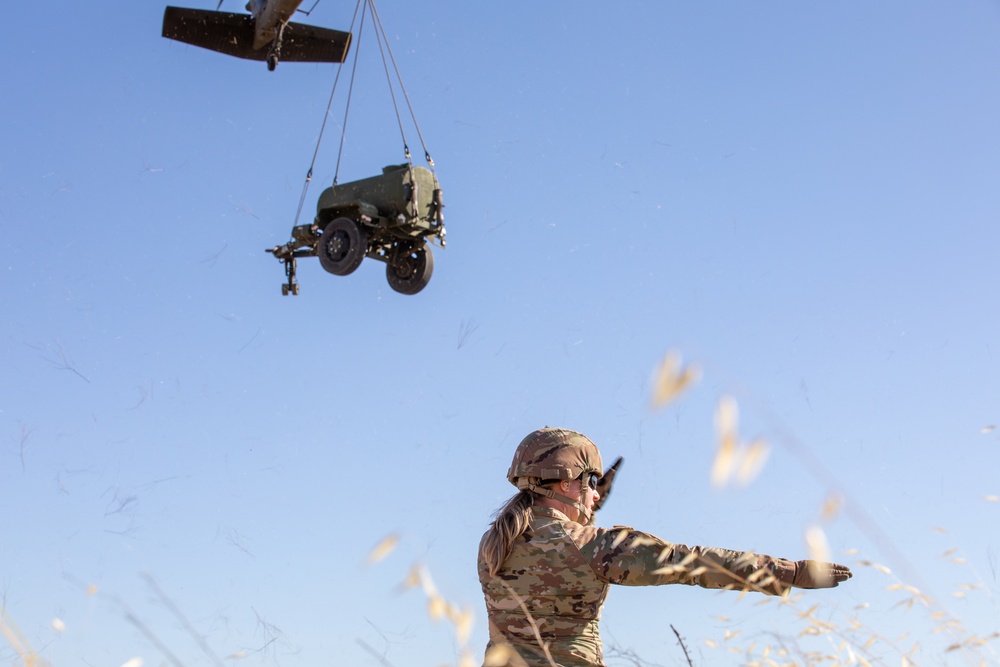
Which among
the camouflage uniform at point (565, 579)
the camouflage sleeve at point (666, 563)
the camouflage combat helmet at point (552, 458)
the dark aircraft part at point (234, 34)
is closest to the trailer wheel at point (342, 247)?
the dark aircraft part at point (234, 34)

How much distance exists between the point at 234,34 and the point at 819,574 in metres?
12.5

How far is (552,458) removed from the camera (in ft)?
12.5

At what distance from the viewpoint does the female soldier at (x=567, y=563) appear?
330cm

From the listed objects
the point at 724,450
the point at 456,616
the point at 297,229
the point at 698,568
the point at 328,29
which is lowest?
the point at 297,229

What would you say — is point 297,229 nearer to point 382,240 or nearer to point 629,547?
point 382,240

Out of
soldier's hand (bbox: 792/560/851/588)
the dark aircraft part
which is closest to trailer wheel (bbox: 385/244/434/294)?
the dark aircraft part

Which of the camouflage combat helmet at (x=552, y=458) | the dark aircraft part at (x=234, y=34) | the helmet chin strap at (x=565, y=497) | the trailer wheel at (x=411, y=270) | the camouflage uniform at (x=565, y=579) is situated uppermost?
the dark aircraft part at (x=234, y=34)

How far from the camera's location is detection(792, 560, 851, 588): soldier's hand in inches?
125

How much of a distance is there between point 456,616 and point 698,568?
1.43 m

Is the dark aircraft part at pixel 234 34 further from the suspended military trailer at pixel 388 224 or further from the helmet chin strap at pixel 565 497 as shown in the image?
the helmet chin strap at pixel 565 497

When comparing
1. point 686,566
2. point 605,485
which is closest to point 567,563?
point 686,566

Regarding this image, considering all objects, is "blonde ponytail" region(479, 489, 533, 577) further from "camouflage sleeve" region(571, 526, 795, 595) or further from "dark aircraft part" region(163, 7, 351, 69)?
"dark aircraft part" region(163, 7, 351, 69)

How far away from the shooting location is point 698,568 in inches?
130

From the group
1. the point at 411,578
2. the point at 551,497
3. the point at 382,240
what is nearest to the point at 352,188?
the point at 382,240
